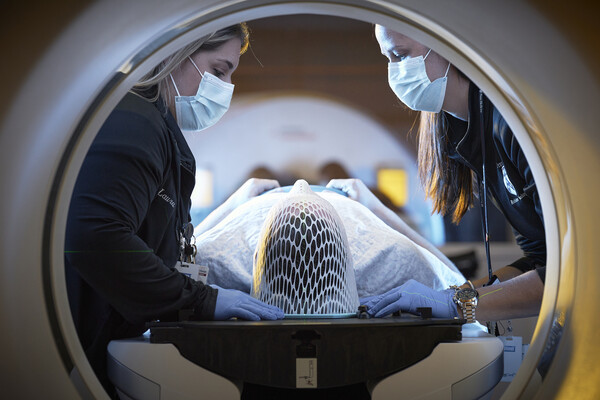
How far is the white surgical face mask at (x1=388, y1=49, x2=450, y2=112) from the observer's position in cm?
139

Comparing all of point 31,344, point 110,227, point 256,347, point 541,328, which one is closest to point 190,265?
point 110,227

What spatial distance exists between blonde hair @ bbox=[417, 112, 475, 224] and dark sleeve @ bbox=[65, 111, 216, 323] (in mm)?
757

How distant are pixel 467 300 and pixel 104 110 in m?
0.85

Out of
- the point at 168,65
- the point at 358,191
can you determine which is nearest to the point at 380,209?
the point at 358,191

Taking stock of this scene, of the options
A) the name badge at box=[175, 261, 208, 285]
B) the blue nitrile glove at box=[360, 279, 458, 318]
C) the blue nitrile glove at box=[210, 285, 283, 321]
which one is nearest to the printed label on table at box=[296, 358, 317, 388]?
the blue nitrile glove at box=[210, 285, 283, 321]

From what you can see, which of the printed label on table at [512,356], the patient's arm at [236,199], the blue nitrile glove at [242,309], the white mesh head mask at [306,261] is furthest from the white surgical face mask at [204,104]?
the printed label on table at [512,356]

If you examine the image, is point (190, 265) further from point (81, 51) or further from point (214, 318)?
point (81, 51)

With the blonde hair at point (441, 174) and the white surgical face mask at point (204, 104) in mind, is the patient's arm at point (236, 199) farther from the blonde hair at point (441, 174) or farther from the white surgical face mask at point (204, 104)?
the blonde hair at point (441, 174)

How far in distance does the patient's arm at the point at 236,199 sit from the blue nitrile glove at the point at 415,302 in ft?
1.93

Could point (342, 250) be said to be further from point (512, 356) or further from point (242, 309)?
point (512, 356)

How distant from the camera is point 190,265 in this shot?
136 centimetres

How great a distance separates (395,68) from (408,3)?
713 millimetres

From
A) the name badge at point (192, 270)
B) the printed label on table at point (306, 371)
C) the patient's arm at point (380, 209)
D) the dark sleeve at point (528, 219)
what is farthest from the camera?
the patient's arm at point (380, 209)

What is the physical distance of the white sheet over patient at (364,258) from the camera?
1629 millimetres
